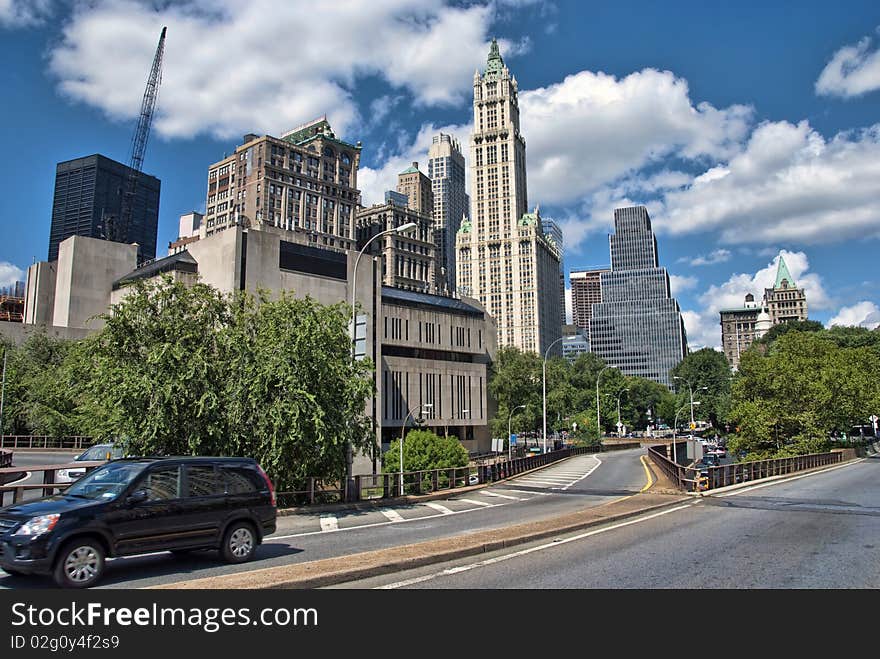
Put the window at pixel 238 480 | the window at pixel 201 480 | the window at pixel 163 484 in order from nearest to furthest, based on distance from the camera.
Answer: the window at pixel 163 484
the window at pixel 201 480
the window at pixel 238 480

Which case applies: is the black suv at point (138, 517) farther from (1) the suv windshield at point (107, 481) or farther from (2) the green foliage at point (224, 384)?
(2) the green foliage at point (224, 384)

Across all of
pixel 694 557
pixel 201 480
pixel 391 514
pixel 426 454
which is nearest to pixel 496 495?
pixel 391 514

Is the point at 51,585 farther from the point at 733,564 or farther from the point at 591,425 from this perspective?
the point at 591,425

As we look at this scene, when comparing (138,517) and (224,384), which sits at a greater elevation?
(224,384)

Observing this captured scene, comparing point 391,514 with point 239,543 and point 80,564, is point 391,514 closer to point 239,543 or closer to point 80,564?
point 239,543

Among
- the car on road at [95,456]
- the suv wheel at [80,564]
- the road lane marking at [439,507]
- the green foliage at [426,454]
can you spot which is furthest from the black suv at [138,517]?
the green foliage at [426,454]

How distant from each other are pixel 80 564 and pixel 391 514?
11166 millimetres

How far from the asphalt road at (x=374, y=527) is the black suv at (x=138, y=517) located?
46 cm

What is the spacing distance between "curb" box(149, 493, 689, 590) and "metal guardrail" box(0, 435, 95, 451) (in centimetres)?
5228

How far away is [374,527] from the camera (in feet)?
52.2

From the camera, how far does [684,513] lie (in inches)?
734

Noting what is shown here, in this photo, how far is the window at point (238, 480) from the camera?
1080 cm

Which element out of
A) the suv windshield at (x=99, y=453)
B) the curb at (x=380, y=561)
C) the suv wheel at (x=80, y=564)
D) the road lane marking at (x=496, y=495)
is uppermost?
the suv windshield at (x=99, y=453)
